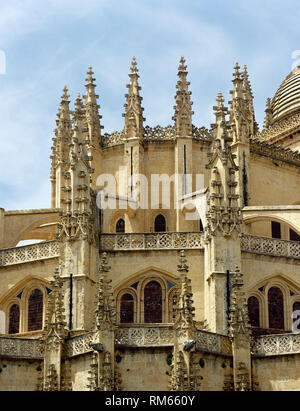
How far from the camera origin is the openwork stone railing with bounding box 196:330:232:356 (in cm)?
4212

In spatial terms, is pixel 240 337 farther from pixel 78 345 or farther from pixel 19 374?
pixel 19 374

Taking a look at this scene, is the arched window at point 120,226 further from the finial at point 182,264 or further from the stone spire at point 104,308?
the stone spire at point 104,308

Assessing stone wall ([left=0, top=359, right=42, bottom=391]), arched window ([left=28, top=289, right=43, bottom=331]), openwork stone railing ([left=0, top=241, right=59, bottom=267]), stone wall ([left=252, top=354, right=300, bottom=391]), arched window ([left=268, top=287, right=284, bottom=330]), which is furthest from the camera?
openwork stone railing ([left=0, top=241, right=59, bottom=267])

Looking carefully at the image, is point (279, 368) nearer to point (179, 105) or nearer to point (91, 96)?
point (179, 105)

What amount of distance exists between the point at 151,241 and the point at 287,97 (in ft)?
78.3

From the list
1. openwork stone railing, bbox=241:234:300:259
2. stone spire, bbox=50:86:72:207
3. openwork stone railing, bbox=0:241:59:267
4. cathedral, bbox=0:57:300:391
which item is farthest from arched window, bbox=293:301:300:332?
stone spire, bbox=50:86:72:207

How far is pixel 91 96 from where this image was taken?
58.2 metres

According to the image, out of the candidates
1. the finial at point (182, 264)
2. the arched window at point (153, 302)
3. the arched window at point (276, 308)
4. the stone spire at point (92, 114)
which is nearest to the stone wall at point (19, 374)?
the arched window at point (153, 302)

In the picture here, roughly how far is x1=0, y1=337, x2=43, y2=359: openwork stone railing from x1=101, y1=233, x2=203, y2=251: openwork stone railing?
6063mm

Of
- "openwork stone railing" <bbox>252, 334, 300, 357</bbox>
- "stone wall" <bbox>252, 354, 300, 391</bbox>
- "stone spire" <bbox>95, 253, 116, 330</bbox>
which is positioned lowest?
"stone wall" <bbox>252, 354, 300, 391</bbox>

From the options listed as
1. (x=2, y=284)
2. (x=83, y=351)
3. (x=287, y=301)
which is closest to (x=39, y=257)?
(x=2, y=284)

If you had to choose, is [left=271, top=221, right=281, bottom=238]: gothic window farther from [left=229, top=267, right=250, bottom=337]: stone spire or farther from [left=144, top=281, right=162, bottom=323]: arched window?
[left=229, top=267, right=250, bottom=337]: stone spire

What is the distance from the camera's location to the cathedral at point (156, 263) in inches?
1649

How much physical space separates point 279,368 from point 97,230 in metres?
11.3
